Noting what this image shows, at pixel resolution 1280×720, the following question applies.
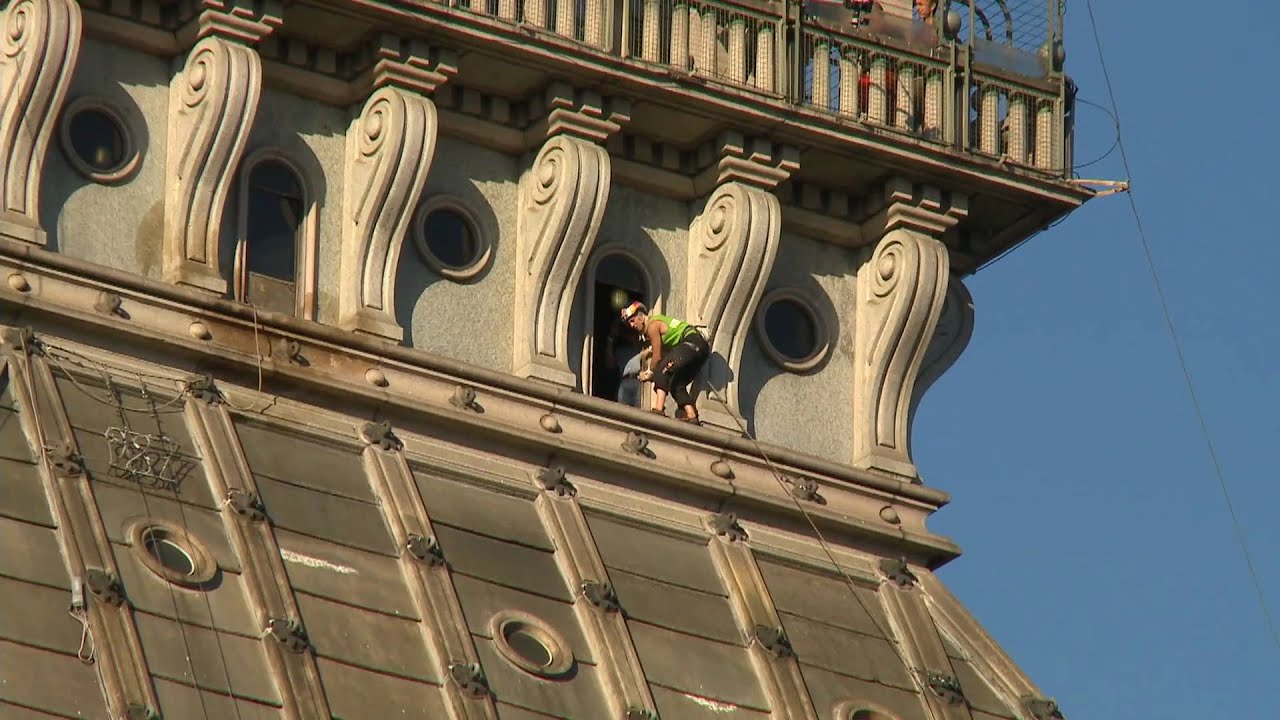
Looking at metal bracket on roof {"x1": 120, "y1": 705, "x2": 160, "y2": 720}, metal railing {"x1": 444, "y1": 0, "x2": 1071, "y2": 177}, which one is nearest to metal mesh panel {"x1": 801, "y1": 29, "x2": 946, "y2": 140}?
metal railing {"x1": 444, "y1": 0, "x2": 1071, "y2": 177}

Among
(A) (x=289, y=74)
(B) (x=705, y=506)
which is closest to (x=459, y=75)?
(A) (x=289, y=74)

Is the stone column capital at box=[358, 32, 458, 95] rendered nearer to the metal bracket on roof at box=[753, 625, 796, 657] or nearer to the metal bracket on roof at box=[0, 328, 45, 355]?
the metal bracket on roof at box=[0, 328, 45, 355]

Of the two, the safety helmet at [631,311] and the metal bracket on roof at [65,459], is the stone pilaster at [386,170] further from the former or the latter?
the metal bracket on roof at [65,459]

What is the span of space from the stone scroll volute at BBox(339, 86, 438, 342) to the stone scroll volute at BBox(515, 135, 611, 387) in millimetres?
1401

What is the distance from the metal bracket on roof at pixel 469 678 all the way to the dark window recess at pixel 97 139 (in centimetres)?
620

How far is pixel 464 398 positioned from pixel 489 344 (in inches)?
44.5

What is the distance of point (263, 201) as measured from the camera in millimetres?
51375

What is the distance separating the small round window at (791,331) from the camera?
54031mm

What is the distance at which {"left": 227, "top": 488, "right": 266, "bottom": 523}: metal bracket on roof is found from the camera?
4875cm

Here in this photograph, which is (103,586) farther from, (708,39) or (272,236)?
(708,39)

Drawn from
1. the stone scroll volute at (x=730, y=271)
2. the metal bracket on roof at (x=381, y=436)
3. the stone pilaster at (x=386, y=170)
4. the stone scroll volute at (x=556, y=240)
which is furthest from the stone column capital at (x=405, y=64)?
the metal bracket on roof at (x=381, y=436)

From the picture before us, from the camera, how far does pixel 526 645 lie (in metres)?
49.6

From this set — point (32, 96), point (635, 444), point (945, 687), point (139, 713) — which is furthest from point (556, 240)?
point (139, 713)

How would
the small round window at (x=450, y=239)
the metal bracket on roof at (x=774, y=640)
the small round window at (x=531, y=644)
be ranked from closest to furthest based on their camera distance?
1. the small round window at (x=531, y=644)
2. the metal bracket on roof at (x=774, y=640)
3. the small round window at (x=450, y=239)
